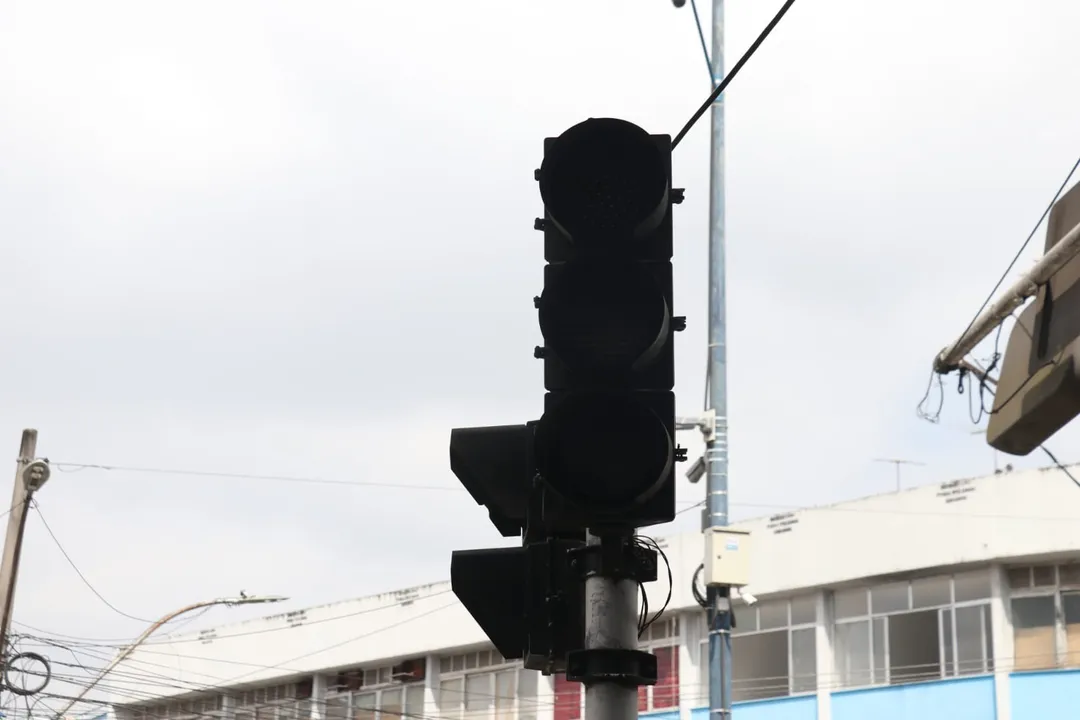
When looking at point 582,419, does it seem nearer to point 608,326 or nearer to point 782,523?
point 608,326

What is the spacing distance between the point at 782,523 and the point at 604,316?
32011mm

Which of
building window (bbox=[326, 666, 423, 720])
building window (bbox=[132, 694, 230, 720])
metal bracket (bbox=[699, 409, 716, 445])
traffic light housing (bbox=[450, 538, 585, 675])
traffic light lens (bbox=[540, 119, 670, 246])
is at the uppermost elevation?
building window (bbox=[132, 694, 230, 720])

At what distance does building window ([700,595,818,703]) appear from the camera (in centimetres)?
3494

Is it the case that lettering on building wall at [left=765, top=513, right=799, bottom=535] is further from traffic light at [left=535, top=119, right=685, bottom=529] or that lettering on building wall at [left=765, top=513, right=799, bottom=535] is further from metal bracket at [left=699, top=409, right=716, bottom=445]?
traffic light at [left=535, top=119, right=685, bottom=529]

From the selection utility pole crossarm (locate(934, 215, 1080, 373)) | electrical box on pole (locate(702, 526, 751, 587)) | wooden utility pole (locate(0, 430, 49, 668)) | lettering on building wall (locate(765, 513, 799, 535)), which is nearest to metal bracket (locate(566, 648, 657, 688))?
utility pole crossarm (locate(934, 215, 1080, 373))

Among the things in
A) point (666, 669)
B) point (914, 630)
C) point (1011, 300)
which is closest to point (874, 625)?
point (914, 630)

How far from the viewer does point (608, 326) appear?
4258mm

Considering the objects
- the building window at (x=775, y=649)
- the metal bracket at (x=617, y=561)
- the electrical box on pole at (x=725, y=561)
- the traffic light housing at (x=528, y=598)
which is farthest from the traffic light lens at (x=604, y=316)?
the building window at (x=775, y=649)

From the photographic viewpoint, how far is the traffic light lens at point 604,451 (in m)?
4.11

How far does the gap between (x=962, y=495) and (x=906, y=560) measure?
69.0 inches

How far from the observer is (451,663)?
43.6 meters

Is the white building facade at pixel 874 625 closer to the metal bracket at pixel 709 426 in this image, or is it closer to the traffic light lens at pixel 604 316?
the metal bracket at pixel 709 426

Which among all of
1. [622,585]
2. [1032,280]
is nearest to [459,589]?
[622,585]

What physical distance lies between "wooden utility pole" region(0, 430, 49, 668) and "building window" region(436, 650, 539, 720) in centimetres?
1543
